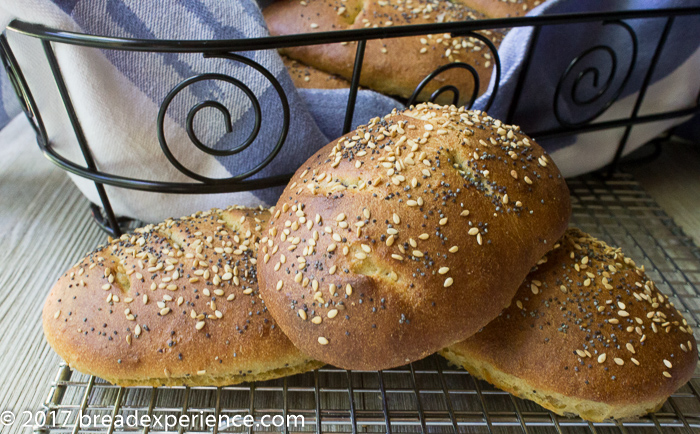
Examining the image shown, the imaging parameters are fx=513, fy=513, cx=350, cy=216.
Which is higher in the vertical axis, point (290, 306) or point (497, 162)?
point (497, 162)

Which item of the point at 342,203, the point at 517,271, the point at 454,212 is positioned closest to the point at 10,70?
the point at 342,203

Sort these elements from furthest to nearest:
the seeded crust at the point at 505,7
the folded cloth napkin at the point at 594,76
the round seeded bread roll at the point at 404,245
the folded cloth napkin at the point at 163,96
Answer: the seeded crust at the point at 505,7
the folded cloth napkin at the point at 594,76
the folded cloth napkin at the point at 163,96
the round seeded bread roll at the point at 404,245

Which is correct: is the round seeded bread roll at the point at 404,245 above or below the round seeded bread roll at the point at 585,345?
above

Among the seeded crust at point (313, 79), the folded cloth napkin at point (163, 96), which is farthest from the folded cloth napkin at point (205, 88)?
the seeded crust at point (313, 79)

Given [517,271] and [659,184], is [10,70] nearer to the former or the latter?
[517,271]

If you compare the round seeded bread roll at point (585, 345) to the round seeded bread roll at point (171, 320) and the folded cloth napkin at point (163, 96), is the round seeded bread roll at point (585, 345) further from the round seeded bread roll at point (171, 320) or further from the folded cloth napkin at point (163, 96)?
the folded cloth napkin at point (163, 96)

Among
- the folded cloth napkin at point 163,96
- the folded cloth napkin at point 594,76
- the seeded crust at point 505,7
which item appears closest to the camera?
the folded cloth napkin at point 163,96

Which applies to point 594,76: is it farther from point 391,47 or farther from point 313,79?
point 313,79

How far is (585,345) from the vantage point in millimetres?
819

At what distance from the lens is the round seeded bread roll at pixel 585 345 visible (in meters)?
0.81

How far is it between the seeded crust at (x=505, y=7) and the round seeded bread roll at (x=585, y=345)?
0.75 meters

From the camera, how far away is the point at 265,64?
1041mm

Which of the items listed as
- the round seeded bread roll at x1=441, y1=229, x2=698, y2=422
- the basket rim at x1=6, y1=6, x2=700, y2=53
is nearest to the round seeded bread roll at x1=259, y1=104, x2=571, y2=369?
the round seeded bread roll at x1=441, y1=229, x2=698, y2=422

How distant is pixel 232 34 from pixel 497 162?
0.59 meters
